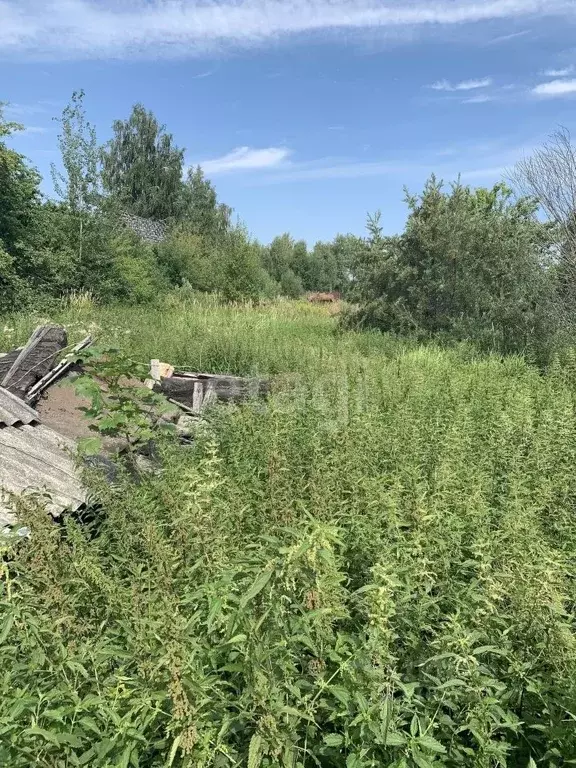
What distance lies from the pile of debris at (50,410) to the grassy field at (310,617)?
1.76 ft

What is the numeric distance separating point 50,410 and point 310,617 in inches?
171

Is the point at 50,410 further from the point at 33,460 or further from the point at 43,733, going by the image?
the point at 43,733

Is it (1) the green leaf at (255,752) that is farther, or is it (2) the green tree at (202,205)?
(2) the green tree at (202,205)

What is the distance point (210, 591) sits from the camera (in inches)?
74.1

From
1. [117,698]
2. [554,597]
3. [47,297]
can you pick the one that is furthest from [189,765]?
[47,297]

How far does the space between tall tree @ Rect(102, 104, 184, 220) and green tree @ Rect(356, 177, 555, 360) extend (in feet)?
129

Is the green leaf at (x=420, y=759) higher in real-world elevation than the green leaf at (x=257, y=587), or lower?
lower

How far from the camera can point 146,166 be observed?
165ft

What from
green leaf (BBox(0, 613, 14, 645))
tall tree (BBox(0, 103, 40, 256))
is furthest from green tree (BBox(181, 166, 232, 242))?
green leaf (BBox(0, 613, 14, 645))

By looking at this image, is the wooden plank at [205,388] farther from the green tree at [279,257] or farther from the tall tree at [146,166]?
the tall tree at [146,166]

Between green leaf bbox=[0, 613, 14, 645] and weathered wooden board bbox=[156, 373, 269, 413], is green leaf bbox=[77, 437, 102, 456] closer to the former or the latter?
green leaf bbox=[0, 613, 14, 645]

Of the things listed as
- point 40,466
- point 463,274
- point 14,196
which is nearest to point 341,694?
point 40,466

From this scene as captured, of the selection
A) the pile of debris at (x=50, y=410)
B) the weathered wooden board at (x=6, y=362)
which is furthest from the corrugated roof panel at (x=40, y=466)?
the weathered wooden board at (x=6, y=362)

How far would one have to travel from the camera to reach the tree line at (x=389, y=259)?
11.8 metres
